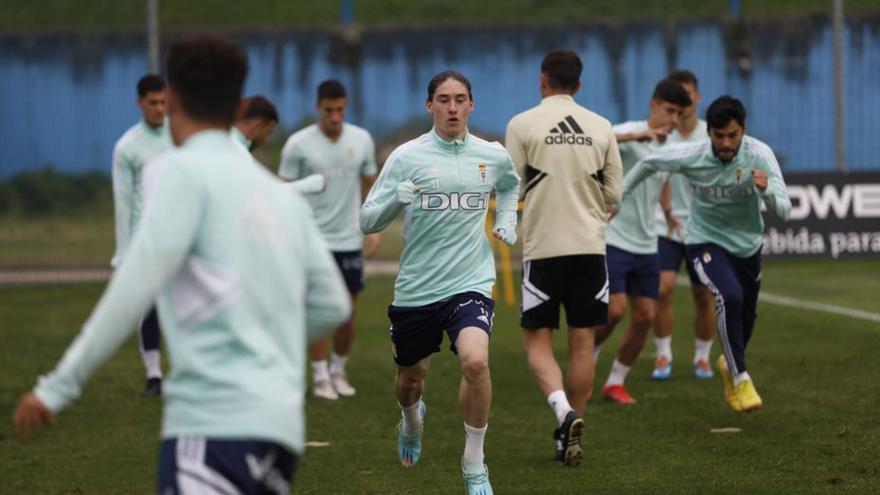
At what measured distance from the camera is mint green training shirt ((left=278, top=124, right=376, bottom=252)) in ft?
38.9

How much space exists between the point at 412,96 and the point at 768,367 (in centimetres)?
1318

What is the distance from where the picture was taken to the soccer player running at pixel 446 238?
7516 millimetres

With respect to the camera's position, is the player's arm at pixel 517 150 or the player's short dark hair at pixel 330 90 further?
the player's short dark hair at pixel 330 90

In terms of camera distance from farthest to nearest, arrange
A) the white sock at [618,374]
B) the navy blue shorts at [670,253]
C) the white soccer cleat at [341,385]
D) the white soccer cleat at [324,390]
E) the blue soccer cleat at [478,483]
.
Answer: the navy blue shorts at [670,253] → the white soccer cleat at [341,385] → the white soccer cleat at [324,390] → the white sock at [618,374] → the blue soccer cleat at [478,483]

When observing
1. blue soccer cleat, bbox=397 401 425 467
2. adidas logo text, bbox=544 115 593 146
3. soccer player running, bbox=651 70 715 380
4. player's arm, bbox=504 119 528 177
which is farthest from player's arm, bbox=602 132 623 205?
soccer player running, bbox=651 70 715 380

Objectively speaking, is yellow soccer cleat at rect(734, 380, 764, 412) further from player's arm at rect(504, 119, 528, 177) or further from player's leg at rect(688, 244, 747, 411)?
player's arm at rect(504, 119, 528, 177)

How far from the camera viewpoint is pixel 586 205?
28.1 feet

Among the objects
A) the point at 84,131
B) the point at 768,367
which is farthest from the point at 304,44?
the point at 768,367

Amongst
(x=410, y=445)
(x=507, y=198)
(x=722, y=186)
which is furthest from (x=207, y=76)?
(x=722, y=186)

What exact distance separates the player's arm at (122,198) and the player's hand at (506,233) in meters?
4.01

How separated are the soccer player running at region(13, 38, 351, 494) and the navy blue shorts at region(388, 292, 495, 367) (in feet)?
11.0

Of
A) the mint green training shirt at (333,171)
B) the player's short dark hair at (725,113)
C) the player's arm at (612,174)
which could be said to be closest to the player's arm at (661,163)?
the player's short dark hair at (725,113)

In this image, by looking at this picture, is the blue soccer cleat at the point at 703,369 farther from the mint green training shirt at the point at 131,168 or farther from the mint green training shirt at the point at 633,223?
the mint green training shirt at the point at 131,168

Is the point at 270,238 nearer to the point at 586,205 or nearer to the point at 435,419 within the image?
the point at 586,205
